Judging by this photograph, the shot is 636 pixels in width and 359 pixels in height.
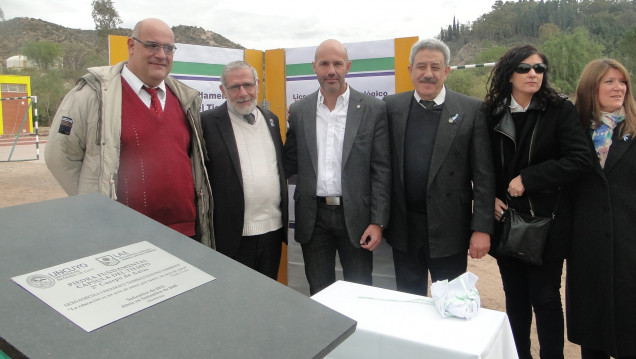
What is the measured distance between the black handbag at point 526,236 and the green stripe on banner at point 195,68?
2.61m

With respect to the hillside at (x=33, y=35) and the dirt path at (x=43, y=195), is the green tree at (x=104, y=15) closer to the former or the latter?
the hillside at (x=33, y=35)

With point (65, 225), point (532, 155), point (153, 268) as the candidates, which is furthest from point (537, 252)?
point (65, 225)

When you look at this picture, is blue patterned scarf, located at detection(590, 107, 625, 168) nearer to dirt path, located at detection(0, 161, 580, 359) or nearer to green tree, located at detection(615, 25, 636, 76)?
dirt path, located at detection(0, 161, 580, 359)

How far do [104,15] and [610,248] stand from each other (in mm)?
64889

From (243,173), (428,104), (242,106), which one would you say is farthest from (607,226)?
(242,106)

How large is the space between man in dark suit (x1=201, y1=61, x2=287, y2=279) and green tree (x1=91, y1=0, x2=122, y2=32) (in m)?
62.1

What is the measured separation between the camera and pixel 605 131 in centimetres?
254

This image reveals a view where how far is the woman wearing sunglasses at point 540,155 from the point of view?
2.48 meters

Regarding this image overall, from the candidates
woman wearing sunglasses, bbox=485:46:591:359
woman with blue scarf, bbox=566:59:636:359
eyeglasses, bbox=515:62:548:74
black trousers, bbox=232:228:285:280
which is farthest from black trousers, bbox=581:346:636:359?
black trousers, bbox=232:228:285:280

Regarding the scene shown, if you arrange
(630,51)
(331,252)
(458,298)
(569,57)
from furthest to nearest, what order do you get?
(569,57) → (630,51) → (331,252) → (458,298)

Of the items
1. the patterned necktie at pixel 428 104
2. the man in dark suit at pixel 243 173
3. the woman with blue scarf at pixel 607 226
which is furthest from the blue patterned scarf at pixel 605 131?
the man in dark suit at pixel 243 173

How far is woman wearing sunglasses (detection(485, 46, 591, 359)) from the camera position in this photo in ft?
8.13

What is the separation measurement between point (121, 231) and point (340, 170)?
176 centimetres

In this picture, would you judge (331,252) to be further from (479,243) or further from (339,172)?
(479,243)
